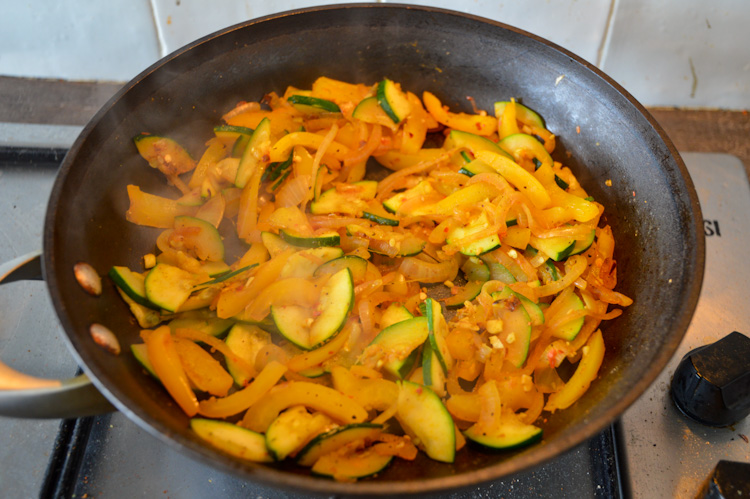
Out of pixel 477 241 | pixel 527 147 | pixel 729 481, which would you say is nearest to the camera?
pixel 729 481

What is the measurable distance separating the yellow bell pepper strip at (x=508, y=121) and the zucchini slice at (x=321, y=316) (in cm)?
87

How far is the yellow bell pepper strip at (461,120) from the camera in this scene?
2016mm

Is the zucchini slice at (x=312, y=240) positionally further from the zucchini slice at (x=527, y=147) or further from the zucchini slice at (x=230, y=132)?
the zucchini slice at (x=527, y=147)

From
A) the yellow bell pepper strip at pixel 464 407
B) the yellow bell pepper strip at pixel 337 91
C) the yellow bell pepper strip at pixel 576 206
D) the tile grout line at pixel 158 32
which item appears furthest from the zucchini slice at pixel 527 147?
the tile grout line at pixel 158 32

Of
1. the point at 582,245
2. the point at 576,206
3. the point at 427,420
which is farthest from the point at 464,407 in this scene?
the point at 576,206

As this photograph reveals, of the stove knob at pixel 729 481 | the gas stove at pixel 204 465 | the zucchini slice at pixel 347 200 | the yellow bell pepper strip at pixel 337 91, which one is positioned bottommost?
the gas stove at pixel 204 465

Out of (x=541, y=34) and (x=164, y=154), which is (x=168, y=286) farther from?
(x=541, y=34)

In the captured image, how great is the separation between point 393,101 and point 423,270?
2.19ft

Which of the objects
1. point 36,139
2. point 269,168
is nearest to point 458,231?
point 269,168

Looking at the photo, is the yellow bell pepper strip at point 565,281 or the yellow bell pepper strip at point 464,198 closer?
the yellow bell pepper strip at point 565,281

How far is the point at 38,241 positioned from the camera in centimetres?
192

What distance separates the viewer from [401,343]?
57.2 inches

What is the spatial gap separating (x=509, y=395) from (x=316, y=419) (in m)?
0.52

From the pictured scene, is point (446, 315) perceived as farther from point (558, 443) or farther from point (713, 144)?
point (713, 144)
